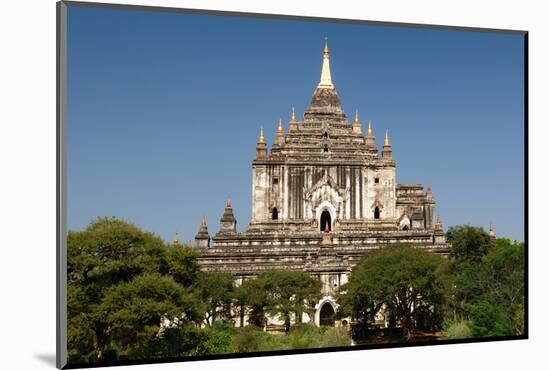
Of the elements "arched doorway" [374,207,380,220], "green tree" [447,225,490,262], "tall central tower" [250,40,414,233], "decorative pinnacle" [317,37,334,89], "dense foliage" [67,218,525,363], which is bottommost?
"dense foliage" [67,218,525,363]

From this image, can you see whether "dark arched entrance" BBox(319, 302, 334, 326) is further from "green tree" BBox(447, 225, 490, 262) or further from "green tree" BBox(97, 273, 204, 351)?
"green tree" BBox(97, 273, 204, 351)

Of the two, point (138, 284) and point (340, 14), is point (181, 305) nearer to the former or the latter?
point (138, 284)

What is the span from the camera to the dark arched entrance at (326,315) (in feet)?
57.5

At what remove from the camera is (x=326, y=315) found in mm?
17875

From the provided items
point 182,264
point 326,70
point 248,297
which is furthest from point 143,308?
point 326,70

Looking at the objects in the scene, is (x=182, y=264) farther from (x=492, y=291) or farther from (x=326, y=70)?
(x=492, y=291)

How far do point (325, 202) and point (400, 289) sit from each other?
17.4 feet

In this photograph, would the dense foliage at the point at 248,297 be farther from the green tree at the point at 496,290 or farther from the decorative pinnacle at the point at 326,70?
the decorative pinnacle at the point at 326,70

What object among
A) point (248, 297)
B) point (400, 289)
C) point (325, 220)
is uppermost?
point (325, 220)

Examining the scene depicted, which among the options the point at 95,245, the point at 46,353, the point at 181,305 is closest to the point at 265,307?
the point at 181,305

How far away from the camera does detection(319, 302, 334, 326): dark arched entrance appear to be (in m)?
17.5

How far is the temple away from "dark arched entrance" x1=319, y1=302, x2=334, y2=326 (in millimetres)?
1714

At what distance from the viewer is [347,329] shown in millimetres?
16750

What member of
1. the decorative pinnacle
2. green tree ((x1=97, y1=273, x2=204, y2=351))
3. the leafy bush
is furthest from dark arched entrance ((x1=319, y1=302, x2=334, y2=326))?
the decorative pinnacle
